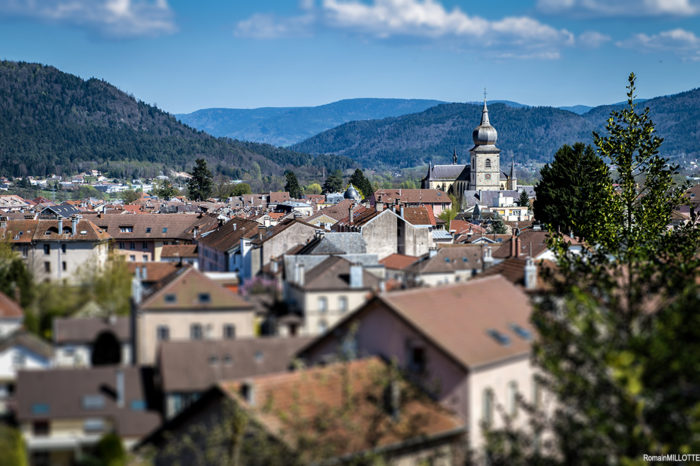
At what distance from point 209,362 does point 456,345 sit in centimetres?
745

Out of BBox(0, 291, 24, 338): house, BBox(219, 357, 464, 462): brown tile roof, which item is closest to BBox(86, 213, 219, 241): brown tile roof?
BBox(0, 291, 24, 338): house

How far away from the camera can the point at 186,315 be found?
94.3 ft

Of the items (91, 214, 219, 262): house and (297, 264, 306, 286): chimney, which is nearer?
(297, 264, 306, 286): chimney

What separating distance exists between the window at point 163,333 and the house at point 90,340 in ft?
3.12

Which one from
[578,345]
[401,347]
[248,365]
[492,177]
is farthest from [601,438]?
[492,177]

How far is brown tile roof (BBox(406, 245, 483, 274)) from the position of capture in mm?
48469

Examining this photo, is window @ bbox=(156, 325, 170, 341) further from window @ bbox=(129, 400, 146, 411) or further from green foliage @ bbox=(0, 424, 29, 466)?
green foliage @ bbox=(0, 424, 29, 466)

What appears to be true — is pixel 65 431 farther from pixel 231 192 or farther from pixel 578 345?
pixel 231 192

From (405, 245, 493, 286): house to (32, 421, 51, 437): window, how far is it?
80.7 ft

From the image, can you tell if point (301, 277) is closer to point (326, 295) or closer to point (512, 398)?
point (326, 295)

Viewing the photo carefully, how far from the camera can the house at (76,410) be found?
2311cm

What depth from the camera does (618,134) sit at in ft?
116

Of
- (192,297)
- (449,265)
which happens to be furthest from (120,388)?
(449,265)

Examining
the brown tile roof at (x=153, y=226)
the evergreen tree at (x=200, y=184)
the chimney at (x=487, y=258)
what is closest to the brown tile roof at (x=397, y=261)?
the chimney at (x=487, y=258)
